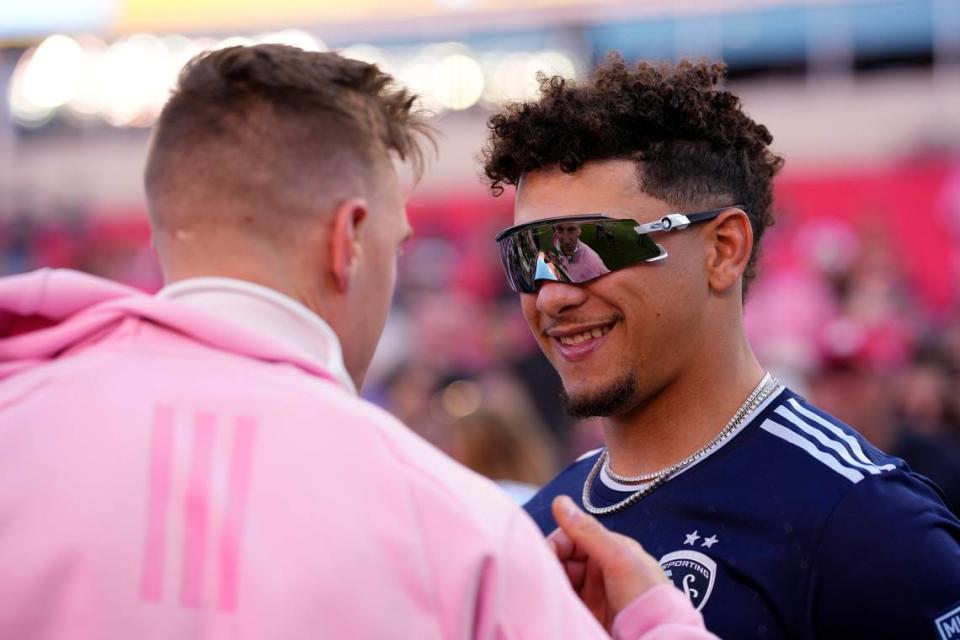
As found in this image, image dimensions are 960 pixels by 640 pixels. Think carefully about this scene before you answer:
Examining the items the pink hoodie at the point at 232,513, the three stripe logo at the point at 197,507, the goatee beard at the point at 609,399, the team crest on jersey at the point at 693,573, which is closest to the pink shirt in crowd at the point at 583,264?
the goatee beard at the point at 609,399

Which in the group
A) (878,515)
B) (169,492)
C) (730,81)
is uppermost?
(169,492)

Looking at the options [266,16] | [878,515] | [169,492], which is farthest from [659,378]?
[266,16]

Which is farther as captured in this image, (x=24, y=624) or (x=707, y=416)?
(x=707, y=416)

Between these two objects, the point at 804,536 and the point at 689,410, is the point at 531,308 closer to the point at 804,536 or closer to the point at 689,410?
the point at 689,410

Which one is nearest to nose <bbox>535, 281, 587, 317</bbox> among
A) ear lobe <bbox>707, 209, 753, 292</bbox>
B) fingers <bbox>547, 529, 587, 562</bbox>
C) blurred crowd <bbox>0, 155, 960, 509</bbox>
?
ear lobe <bbox>707, 209, 753, 292</bbox>

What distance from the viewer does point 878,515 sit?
2.44 metres

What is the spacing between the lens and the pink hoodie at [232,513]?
161cm

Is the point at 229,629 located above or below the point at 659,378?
above

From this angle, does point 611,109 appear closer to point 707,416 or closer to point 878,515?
point 707,416

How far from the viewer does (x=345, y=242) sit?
1.93 metres

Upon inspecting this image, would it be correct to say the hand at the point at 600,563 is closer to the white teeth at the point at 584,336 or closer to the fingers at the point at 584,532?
the fingers at the point at 584,532

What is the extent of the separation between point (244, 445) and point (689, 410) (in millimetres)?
1465

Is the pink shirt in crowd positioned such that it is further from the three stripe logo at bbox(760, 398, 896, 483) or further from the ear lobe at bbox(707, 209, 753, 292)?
the three stripe logo at bbox(760, 398, 896, 483)

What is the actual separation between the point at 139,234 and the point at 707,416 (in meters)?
13.6
